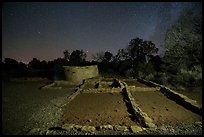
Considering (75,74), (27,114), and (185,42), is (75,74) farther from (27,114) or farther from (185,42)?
(27,114)

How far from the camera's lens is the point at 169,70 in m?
22.0

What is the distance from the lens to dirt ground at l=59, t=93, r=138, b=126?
8.30 meters

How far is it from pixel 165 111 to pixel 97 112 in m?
3.42

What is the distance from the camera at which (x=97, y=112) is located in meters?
9.55

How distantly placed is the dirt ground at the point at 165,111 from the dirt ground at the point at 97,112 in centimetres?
109

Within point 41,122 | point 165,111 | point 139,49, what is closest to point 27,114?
point 41,122

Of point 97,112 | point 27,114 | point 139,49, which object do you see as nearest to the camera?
point 27,114

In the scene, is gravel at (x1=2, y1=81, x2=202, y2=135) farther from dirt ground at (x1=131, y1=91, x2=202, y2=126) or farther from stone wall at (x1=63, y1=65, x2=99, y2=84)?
stone wall at (x1=63, y1=65, x2=99, y2=84)

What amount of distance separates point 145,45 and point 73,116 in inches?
1429

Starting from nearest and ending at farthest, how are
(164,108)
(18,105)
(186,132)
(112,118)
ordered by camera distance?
(186,132) < (112,118) < (164,108) < (18,105)

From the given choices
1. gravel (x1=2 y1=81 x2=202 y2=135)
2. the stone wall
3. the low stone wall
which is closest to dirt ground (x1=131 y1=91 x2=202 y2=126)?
the low stone wall

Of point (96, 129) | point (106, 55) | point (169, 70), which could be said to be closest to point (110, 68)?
point (106, 55)

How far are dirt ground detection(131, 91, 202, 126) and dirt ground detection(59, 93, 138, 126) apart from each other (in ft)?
3.59

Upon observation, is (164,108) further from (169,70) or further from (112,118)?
(169,70)
